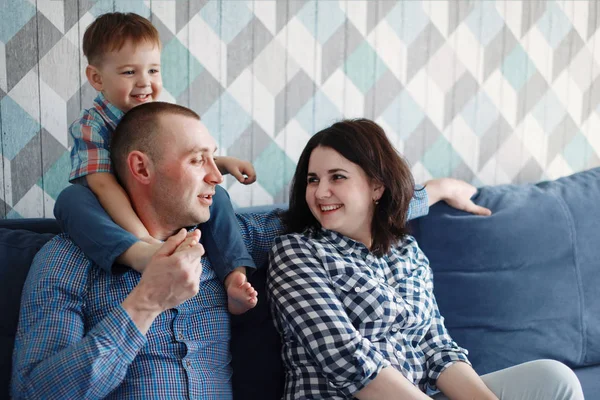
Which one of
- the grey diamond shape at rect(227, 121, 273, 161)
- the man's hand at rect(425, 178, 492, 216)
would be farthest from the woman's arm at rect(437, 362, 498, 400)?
the grey diamond shape at rect(227, 121, 273, 161)

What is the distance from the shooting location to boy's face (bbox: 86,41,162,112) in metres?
1.59

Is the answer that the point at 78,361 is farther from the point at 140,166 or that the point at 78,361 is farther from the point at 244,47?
the point at 244,47

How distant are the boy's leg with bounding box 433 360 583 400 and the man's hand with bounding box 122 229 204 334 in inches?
32.2

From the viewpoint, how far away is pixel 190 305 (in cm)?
152

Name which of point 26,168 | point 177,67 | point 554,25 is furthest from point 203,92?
point 554,25

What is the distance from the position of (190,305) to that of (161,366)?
157 mm

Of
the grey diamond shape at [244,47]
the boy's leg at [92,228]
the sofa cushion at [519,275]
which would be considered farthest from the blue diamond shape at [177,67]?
the sofa cushion at [519,275]

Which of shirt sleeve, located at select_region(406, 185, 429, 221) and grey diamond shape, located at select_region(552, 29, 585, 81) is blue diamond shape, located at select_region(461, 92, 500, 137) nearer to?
grey diamond shape, located at select_region(552, 29, 585, 81)

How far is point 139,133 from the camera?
1.53 metres

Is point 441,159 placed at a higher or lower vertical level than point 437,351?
higher

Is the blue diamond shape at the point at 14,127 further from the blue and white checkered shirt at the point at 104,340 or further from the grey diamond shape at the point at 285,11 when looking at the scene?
the grey diamond shape at the point at 285,11

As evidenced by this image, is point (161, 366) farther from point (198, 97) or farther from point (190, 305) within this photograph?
point (198, 97)

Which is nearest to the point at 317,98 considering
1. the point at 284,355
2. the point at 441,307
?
the point at 441,307

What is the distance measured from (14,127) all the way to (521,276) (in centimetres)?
151
